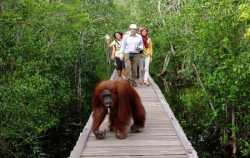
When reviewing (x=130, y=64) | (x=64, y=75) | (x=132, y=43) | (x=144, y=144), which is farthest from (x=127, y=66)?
(x=144, y=144)

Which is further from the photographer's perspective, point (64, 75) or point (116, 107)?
point (64, 75)

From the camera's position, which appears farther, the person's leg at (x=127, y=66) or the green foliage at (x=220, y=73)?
the person's leg at (x=127, y=66)

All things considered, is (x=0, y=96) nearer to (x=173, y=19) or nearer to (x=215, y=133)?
(x=215, y=133)

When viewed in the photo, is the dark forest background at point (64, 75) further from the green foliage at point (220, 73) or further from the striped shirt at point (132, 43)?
the striped shirt at point (132, 43)

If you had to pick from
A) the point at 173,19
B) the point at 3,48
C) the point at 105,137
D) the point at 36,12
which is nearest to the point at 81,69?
the point at 173,19

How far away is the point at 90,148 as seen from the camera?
6.23 m

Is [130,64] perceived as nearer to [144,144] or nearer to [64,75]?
[64,75]

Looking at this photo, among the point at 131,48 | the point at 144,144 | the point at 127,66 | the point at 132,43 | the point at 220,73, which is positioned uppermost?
the point at 132,43

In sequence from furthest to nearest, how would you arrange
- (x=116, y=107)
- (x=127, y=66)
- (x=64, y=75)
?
1. (x=64, y=75)
2. (x=127, y=66)
3. (x=116, y=107)

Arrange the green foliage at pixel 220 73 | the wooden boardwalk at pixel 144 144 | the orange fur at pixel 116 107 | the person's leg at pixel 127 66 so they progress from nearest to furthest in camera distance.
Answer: the wooden boardwalk at pixel 144 144 < the orange fur at pixel 116 107 < the green foliage at pixel 220 73 < the person's leg at pixel 127 66

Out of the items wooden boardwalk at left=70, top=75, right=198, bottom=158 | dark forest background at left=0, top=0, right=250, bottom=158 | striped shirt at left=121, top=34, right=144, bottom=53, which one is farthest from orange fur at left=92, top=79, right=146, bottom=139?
striped shirt at left=121, top=34, right=144, bottom=53

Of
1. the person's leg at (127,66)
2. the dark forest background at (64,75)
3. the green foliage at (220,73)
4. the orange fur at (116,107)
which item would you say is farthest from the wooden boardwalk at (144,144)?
the person's leg at (127,66)

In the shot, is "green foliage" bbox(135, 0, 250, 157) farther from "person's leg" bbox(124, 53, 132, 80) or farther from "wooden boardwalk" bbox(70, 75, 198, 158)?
"wooden boardwalk" bbox(70, 75, 198, 158)

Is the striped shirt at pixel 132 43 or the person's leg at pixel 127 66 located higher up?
the striped shirt at pixel 132 43
